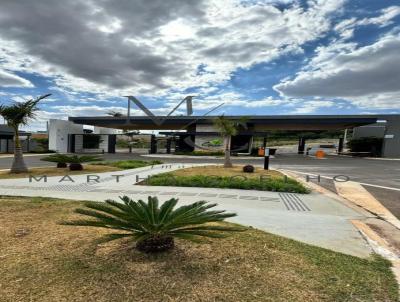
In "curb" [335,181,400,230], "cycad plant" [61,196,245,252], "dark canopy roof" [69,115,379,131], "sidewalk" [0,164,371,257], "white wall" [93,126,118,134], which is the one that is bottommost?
"sidewalk" [0,164,371,257]

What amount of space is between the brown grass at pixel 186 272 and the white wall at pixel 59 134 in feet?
144

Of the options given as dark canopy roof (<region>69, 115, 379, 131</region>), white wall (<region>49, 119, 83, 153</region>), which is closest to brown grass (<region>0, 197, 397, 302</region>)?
dark canopy roof (<region>69, 115, 379, 131</region>)

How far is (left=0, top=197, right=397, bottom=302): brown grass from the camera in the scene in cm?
297

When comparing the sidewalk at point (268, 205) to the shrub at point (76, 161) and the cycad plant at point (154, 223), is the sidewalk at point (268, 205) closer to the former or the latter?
the cycad plant at point (154, 223)

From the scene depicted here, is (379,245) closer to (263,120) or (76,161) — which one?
(76,161)

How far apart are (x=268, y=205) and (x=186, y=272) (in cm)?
535

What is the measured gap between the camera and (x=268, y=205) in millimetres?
8367

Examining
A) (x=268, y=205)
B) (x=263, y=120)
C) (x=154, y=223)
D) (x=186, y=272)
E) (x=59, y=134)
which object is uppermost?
(x=263, y=120)

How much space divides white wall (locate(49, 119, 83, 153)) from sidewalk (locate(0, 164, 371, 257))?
115 feet

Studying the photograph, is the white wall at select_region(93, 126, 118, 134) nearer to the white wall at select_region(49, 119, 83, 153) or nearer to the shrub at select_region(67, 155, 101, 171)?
the white wall at select_region(49, 119, 83, 153)

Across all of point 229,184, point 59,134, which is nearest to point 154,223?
point 229,184

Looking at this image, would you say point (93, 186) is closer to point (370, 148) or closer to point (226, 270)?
point (226, 270)

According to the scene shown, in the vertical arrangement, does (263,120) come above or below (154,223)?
above

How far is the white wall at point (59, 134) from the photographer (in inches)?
1754
